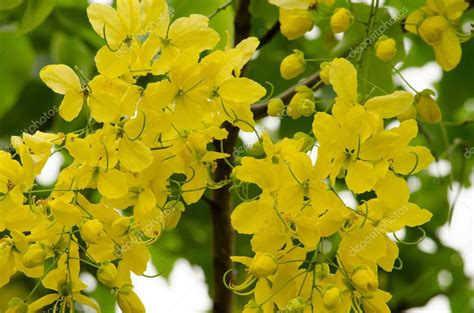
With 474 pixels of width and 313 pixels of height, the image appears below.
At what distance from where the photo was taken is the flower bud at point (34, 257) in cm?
84

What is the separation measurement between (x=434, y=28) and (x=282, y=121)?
1.52ft

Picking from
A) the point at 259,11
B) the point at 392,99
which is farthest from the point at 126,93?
the point at 259,11

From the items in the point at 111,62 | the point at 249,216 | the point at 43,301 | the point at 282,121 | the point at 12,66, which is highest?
the point at 111,62

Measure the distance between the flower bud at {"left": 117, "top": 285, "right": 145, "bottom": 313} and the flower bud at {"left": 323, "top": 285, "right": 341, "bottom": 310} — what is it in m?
0.19

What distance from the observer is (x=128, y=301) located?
0.88 meters

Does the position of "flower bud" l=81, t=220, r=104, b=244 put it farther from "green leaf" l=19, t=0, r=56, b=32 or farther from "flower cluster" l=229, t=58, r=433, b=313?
"green leaf" l=19, t=0, r=56, b=32

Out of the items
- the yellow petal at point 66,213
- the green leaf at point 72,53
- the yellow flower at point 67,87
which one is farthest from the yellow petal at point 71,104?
the green leaf at point 72,53

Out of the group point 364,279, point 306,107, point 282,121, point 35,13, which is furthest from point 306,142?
point 282,121

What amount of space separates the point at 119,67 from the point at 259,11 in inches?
14.4

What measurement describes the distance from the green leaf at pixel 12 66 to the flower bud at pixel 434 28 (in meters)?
0.65

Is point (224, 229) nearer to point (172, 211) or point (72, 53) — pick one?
point (172, 211)

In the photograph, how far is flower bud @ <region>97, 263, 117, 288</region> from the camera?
2.84ft

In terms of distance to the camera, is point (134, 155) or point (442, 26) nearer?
point (134, 155)

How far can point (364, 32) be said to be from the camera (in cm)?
108
